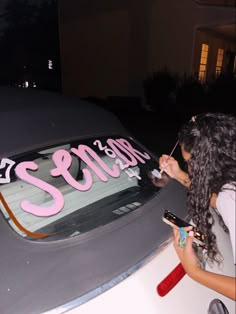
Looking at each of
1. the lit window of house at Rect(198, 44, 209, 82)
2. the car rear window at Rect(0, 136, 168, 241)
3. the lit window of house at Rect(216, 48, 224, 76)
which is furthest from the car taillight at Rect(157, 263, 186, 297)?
the lit window of house at Rect(216, 48, 224, 76)

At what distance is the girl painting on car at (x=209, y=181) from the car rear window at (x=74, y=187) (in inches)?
11.7

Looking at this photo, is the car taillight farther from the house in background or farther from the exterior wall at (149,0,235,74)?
the exterior wall at (149,0,235,74)

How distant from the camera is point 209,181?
140 centimetres

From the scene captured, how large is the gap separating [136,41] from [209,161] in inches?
492

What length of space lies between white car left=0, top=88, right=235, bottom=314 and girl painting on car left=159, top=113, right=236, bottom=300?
79 mm

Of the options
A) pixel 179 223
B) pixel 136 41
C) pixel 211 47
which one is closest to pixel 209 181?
pixel 179 223

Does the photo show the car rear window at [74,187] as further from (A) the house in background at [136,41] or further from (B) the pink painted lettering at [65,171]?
(A) the house in background at [136,41]

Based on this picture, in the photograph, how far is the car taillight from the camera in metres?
1.16

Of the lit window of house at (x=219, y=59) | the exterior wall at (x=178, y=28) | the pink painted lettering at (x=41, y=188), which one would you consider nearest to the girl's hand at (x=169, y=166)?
the pink painted lettering at (x=41, y=188)

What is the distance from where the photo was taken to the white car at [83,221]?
1066 mm

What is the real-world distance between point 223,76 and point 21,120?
28.6 ft

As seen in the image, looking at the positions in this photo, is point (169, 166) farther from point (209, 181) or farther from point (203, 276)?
point (203, 276)

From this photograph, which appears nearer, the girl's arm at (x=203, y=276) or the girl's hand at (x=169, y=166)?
the girl's arm at (x=203, y=276)

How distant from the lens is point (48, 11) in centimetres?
2102
